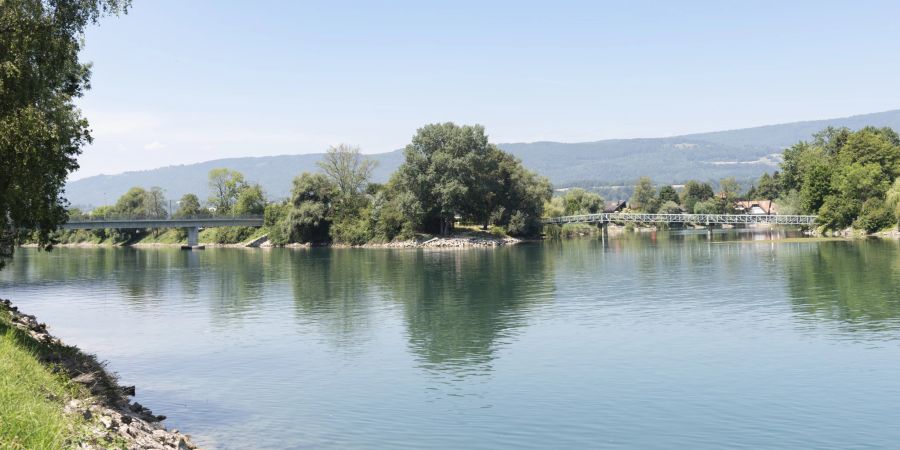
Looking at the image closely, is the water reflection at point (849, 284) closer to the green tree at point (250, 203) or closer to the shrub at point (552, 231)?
the shrub at point (552, 231)

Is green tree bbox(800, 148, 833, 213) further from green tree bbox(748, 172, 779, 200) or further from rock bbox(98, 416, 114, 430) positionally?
rock bbox(98, 416, 114, 430)

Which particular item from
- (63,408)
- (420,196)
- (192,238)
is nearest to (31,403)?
(63,408)

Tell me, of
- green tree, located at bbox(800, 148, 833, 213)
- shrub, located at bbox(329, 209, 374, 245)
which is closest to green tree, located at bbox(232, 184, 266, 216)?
shrub, located at bbox(329, 209, 374, 245)

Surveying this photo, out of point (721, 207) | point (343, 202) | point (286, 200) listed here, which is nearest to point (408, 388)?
point (343, 202)

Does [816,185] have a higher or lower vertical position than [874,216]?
higher

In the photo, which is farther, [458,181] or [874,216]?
[458,181]

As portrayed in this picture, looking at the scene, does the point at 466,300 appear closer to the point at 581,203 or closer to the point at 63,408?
the point at 63,408

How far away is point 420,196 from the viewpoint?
10662 cm

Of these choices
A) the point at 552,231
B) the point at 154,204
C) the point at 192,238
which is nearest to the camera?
the point at 552,231

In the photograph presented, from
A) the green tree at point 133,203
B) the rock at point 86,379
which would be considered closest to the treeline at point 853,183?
the rock at point 86,379

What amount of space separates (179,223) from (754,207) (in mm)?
136026

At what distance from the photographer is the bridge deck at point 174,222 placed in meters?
123

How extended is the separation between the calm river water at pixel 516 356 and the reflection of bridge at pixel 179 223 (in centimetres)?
7099

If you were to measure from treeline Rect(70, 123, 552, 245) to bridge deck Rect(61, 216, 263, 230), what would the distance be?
4.33m
